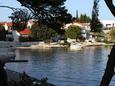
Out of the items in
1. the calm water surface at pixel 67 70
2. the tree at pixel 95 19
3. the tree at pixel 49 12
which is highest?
the tree at pixel 49 12

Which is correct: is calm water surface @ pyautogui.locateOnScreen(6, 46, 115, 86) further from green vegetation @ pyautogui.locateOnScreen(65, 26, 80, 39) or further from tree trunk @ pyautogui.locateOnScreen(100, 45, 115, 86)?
green vegetation @ pyautogui.locateOnScreen(65, 26, 80, 39)

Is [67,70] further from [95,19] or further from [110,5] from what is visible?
[110,5]

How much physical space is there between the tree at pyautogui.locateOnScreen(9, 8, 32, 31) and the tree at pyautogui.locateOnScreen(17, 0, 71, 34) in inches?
10.8

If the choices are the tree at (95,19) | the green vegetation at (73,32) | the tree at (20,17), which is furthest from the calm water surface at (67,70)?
the green vegetation at (73,32)

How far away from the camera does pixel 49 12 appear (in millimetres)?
8367

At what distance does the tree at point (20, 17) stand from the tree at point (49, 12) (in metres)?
0.27

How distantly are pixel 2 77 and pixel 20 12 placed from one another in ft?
16.5

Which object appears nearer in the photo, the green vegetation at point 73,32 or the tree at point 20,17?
the tree at point 20,17

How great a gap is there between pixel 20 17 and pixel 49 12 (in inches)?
31.2

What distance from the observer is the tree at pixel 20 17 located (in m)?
8.43

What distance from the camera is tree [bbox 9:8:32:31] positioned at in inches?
332

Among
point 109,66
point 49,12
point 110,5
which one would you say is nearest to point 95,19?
point 110,5

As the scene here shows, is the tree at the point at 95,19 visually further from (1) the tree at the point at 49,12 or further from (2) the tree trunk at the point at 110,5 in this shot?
(1) the tree at the point at 49,12

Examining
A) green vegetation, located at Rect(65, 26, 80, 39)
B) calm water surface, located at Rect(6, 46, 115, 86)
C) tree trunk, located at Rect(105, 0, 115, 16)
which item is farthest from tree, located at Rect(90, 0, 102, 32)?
green vegetation, located at Rect(65, 26, 80, 39)
